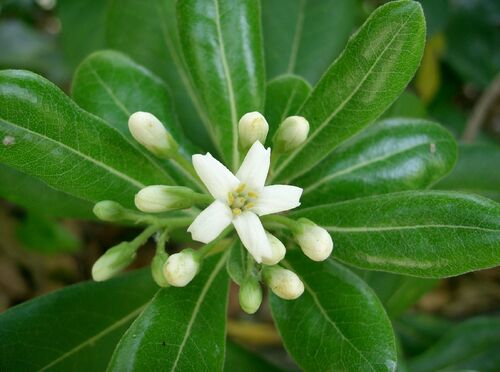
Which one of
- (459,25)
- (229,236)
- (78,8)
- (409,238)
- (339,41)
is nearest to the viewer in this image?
(409,238)

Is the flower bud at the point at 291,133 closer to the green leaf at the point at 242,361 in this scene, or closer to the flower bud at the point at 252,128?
the flower bud at the point at 252,128

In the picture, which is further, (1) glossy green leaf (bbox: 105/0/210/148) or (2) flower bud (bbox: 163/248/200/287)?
(1) glossy green leaf (bbox: 105/0/210/148)

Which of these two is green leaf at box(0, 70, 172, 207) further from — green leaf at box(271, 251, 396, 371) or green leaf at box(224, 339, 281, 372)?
green leaf at box(224, 339, 281, 372)

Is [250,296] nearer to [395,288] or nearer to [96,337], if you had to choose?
[96,337]

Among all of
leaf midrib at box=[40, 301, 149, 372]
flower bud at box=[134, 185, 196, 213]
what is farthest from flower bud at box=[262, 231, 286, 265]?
leaf midrib at box=[40, 301, 149, 372]

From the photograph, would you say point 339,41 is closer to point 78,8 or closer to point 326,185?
point 326,185

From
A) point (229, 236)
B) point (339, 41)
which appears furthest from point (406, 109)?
point (229, 236)

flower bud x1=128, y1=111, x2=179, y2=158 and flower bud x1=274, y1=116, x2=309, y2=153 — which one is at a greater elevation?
flower bud x1=274, y1=116, x2=309, y2=153
